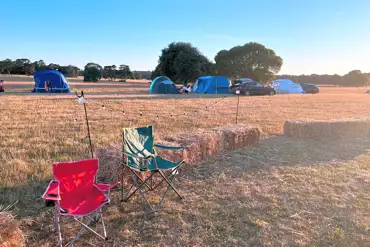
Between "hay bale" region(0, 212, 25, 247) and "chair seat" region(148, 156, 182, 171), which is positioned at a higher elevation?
"chair seat" region(148, 156, 182, 171)

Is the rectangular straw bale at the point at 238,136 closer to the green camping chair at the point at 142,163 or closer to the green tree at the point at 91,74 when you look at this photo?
the green camping chair at the point at 142,163

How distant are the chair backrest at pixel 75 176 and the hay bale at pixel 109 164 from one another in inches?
29.0

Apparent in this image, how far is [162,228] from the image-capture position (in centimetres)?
281

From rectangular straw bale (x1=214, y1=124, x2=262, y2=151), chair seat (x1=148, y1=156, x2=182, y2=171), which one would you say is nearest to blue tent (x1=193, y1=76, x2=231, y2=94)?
rectangular straw bale (x1=214, y1=124, x2=262, y2=151)

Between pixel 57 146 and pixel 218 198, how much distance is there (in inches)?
127

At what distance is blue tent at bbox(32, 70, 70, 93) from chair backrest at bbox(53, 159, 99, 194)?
17176 millimetres

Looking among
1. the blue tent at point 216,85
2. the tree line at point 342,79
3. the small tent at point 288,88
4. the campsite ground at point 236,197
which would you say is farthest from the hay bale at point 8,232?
the tree line at point 342,79

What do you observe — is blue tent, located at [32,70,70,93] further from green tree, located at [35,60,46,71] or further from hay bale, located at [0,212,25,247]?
green tree, located at [35,60,46,71]

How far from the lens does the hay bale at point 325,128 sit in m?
6.76

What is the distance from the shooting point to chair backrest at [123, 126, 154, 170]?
11.3 ft

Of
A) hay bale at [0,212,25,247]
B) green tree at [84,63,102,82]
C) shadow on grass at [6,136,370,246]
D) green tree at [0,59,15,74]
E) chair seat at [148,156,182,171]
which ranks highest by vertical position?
green tree at [0,59,15,74]

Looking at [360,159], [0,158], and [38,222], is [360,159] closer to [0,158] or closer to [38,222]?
[38,222]

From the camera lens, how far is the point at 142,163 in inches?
138

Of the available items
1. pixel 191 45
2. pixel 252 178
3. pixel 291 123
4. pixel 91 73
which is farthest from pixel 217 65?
pixel 252 178
